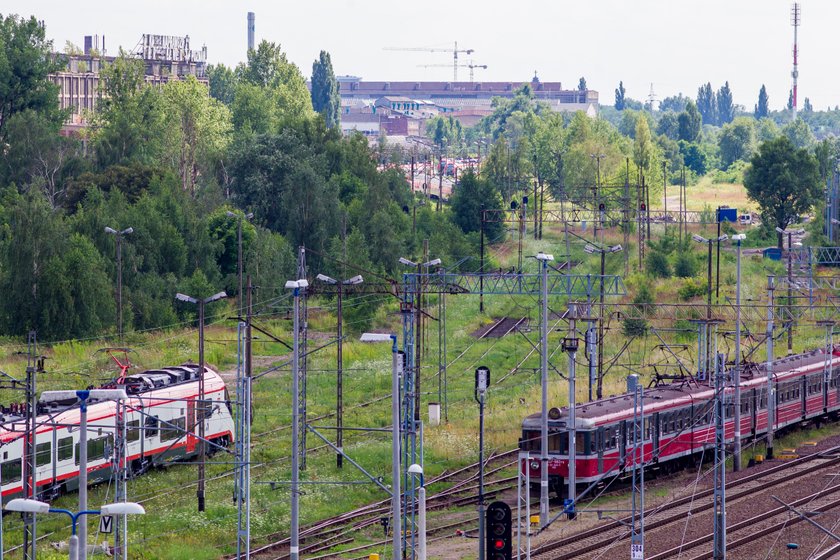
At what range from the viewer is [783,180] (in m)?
91.2

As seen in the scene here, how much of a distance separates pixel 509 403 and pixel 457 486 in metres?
13.0

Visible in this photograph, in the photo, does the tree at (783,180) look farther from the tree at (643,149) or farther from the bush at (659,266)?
the tree at (643,149)

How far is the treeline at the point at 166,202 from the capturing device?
58.6 meters

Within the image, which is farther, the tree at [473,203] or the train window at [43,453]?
the tree at [473,203]

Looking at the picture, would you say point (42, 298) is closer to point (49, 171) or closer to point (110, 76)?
point (49, 171)

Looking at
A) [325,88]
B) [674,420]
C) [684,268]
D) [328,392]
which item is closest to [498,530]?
[674,420]

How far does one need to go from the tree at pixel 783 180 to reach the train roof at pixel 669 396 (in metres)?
43.0

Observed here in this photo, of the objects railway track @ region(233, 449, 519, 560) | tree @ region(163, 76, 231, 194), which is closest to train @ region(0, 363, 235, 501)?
railway track @ region(233, 449, 519, 560)

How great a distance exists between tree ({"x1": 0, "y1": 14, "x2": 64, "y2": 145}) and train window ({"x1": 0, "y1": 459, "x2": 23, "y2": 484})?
6220 centimetres

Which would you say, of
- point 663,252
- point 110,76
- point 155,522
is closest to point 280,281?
point 663,252

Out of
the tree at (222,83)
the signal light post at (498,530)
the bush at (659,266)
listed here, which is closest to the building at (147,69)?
the tree at (222,83)

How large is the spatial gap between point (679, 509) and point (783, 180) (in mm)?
59321

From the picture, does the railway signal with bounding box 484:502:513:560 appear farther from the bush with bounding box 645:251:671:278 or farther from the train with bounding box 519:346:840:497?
the bush with bounding box 645:251:671:278

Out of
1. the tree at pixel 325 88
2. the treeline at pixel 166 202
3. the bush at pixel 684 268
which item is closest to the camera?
the treeline at pixel 166 202
